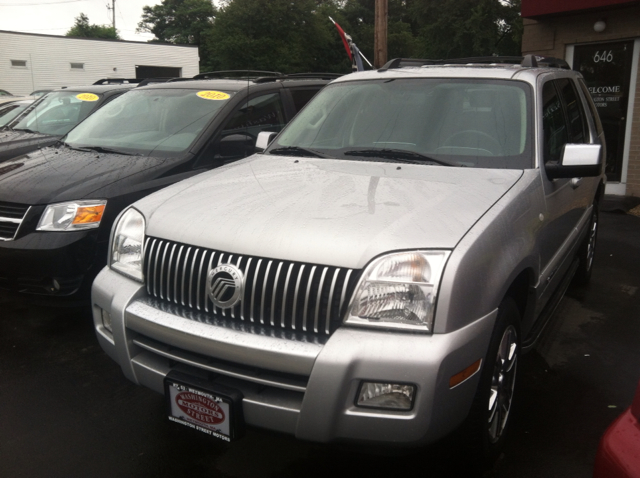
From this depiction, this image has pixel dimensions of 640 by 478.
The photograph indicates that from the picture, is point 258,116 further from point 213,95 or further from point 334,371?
point 334,371

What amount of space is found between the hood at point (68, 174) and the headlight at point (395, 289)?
272 centimetres

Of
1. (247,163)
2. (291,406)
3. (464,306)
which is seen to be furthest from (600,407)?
(247,163)

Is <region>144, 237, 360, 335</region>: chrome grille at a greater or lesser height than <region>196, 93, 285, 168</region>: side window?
lesser

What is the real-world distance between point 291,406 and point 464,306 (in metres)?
0.76

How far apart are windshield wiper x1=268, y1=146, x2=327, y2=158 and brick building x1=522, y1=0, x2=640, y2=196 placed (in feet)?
23.1

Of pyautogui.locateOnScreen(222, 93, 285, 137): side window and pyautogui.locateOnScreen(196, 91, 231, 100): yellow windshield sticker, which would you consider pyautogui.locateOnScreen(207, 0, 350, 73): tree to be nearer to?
pyautogui.locateOnScreen(222, 93, 285, 137): side window

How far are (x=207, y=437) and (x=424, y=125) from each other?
214 cm

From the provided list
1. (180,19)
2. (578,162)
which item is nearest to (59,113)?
(578,162)

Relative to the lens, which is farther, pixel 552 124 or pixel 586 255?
pixel 586 255

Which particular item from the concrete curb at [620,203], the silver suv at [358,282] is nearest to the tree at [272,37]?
the concrete curb at [620,203]

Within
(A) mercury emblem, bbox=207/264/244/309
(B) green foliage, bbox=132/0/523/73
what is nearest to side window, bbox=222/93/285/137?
(A) mercury emblem, bbox=207/264/244/309

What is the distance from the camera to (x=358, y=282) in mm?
2316

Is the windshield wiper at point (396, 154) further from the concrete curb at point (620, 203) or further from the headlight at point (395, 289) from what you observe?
the concrete curb at point (620, 203)

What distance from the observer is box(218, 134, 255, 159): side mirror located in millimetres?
5051
